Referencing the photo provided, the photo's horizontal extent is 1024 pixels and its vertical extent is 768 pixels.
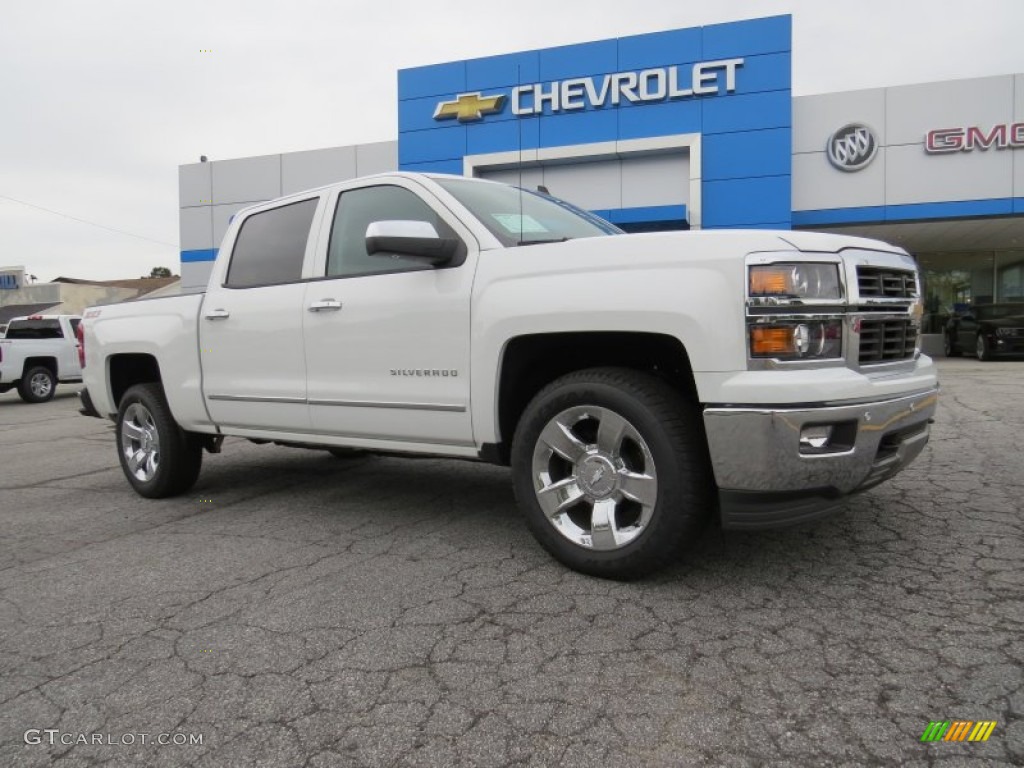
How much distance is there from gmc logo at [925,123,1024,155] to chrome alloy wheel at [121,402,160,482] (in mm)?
19079

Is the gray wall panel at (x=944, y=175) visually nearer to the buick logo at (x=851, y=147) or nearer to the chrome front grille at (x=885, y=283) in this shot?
the buick logo at (x=851, y=147)

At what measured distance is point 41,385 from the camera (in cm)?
1536

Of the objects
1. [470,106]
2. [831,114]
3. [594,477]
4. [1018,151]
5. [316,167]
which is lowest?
[594,477]

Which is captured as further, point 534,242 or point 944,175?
point 944,175

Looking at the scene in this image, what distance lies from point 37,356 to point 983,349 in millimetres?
21777

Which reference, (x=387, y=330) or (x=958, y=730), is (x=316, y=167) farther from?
(x=958, y=730)

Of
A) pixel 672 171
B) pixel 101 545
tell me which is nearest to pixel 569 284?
pixel 101 545

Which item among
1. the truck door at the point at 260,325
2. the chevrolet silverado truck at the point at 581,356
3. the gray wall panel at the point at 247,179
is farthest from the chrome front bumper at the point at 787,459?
the gray wall panel at the point at 247,179

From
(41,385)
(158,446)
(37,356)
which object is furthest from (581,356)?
(41,385)

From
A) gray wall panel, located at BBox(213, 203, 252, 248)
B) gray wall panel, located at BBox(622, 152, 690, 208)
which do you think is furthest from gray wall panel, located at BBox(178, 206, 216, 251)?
gray wall panel, located at BBox(622, 152, 690, 208)

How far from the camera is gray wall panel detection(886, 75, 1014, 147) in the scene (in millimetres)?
17453

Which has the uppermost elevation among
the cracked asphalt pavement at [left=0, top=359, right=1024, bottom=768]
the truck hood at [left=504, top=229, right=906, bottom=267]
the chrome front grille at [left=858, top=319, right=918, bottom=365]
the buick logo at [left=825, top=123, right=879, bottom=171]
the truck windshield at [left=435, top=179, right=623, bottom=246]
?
the buick logo at [left=825, top=123, right=879, bottom=171]

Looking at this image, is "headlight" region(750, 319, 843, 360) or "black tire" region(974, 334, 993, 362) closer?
"headlight" region(750, 319, 843, 360)

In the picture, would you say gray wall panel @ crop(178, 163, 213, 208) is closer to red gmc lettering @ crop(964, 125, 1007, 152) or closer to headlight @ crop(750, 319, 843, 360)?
red gmc lettering @ crop(964, 125, 1007, 152)
